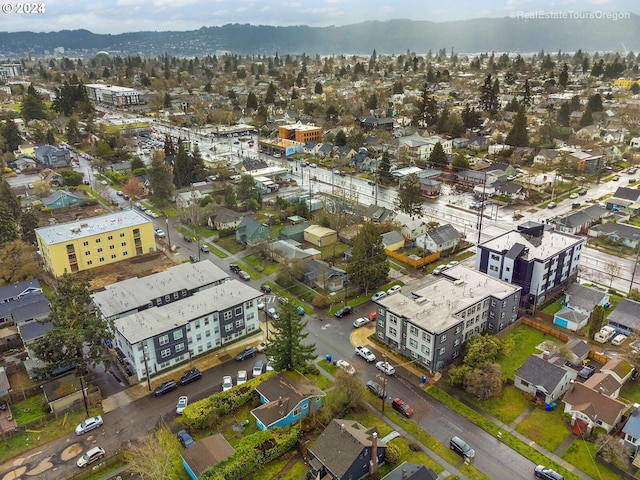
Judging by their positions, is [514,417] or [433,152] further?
[433,152]

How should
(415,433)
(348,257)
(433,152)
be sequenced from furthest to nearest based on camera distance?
(433,152)
(348,257)
(415,433)

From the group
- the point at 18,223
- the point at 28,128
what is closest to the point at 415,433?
the point at 18,223

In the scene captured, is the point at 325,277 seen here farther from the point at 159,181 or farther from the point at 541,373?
the point at 159,181

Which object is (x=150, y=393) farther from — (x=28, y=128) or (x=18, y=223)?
(x=28, y=128)

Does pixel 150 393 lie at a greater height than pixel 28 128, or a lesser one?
lesser

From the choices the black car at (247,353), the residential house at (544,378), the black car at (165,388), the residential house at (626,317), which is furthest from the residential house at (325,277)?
the residential house at (626,317)

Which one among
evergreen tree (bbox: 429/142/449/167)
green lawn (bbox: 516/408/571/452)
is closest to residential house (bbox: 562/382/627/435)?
green lawn (bbox: 516/408/571/452)

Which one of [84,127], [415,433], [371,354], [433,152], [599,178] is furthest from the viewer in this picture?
[84,127]

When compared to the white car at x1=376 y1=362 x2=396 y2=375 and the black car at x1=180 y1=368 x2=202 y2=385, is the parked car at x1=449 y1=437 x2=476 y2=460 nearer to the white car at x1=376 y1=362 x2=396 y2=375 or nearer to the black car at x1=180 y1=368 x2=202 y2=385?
the white car at x1=376 y1=362 x2=396 y2=375
